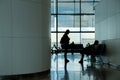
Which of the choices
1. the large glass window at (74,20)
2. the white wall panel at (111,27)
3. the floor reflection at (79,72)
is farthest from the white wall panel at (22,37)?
the large glass window at (74,20)

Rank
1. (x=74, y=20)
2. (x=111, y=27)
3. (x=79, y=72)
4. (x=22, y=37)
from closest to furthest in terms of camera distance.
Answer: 1. (x=22, y=37)
2. (x=79, y=72)
3. (x=111, y=27)
4. (x=74, y=20)

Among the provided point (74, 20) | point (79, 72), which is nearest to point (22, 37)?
point (79, 72)

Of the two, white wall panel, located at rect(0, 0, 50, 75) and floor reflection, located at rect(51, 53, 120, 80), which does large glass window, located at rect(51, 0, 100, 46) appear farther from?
white wall panel, located at rect(0, 0, 50, 75)

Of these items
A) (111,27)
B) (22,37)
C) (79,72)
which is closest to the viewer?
(22,37)

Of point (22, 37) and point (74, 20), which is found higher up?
point (74, 20)

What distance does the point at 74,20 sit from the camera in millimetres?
23562

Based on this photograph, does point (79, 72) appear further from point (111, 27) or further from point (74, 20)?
point (74, 20)

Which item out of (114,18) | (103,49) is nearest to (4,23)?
(114,18)

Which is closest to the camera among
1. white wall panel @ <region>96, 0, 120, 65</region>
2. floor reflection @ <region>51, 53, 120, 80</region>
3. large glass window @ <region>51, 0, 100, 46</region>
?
floor reflection @ <region>51, 53, 120, 80</region>

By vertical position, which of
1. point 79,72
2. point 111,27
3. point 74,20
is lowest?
point 79,72

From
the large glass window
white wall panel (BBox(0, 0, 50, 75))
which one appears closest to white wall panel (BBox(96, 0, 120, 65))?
white wall panel (BBox(0, 0, 50, 75))

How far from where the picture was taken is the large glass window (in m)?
23.2

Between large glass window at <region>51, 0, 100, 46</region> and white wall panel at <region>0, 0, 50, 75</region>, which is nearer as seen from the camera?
white wall panel at <region>0, 0, 50, 75</region>

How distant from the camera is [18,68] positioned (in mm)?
6984
